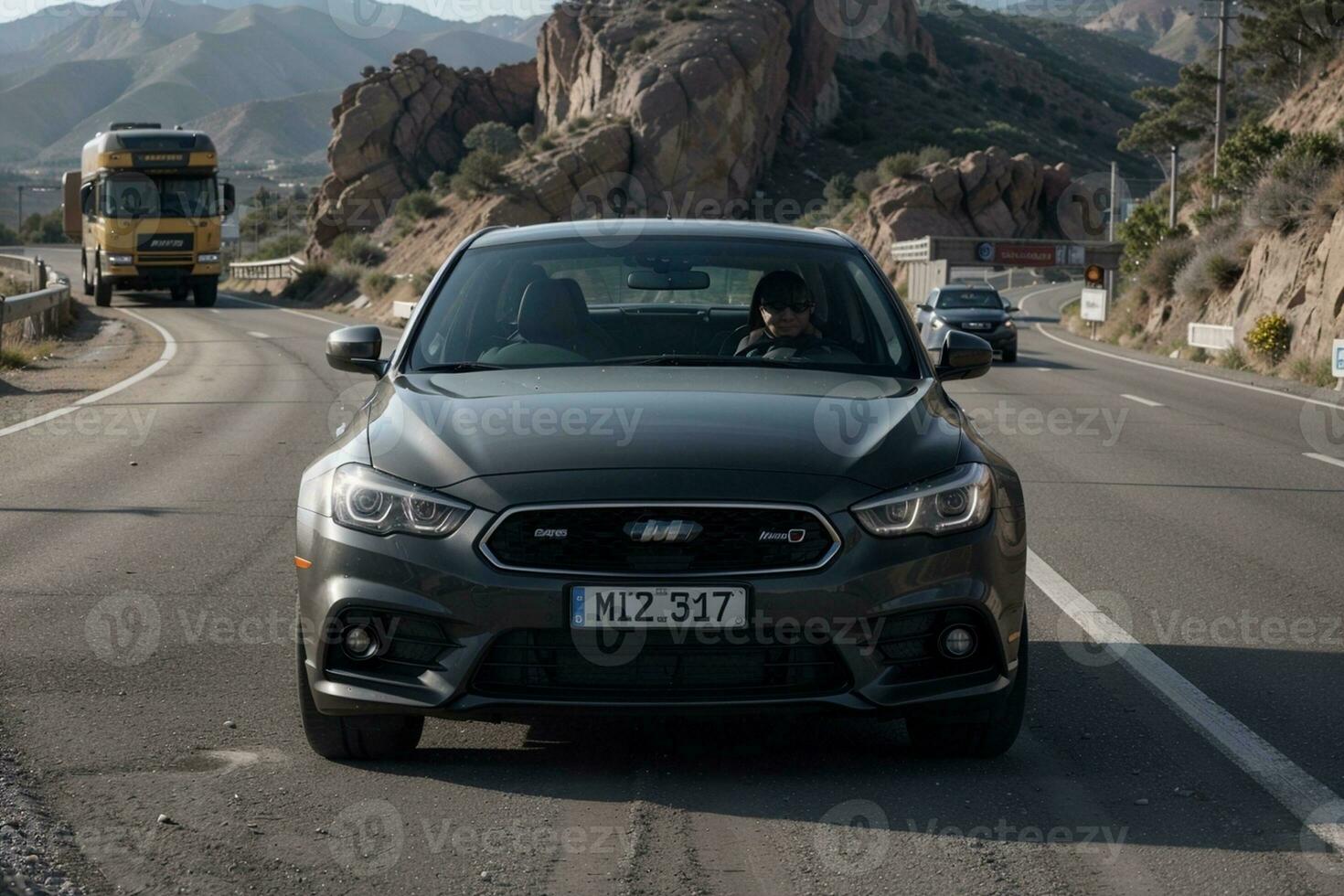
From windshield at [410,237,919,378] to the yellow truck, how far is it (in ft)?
116

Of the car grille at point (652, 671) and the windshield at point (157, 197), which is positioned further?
the windshield at point (157, 197)

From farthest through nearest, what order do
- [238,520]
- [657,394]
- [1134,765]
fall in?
1. [238,520]
2. [657,394]
3. [1134,765]

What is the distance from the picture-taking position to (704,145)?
79.7 meters

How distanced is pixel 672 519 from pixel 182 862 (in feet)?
4.81

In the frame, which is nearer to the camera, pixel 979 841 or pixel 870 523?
pixel 979 841

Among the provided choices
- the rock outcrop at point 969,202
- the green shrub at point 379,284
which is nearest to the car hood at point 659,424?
the green shrub at point 379,284

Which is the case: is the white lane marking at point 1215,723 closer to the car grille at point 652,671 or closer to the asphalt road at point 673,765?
the asphalt road at point 673,765

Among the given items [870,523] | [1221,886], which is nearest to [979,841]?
[1221,886]

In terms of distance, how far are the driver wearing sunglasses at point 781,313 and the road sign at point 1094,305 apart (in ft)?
140

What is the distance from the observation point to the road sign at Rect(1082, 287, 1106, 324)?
48.3m

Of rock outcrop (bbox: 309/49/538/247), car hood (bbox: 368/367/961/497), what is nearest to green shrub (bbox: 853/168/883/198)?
rock outcrop (bbox: 309/49/538/247)

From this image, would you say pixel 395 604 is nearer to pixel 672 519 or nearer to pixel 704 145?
pixel 672 519

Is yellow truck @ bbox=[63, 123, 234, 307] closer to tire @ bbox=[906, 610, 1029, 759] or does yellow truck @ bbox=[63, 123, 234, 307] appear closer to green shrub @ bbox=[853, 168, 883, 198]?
tire @ bbox=[906, 610, 1029, 759]

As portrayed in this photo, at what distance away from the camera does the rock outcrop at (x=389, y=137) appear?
87750 mm
